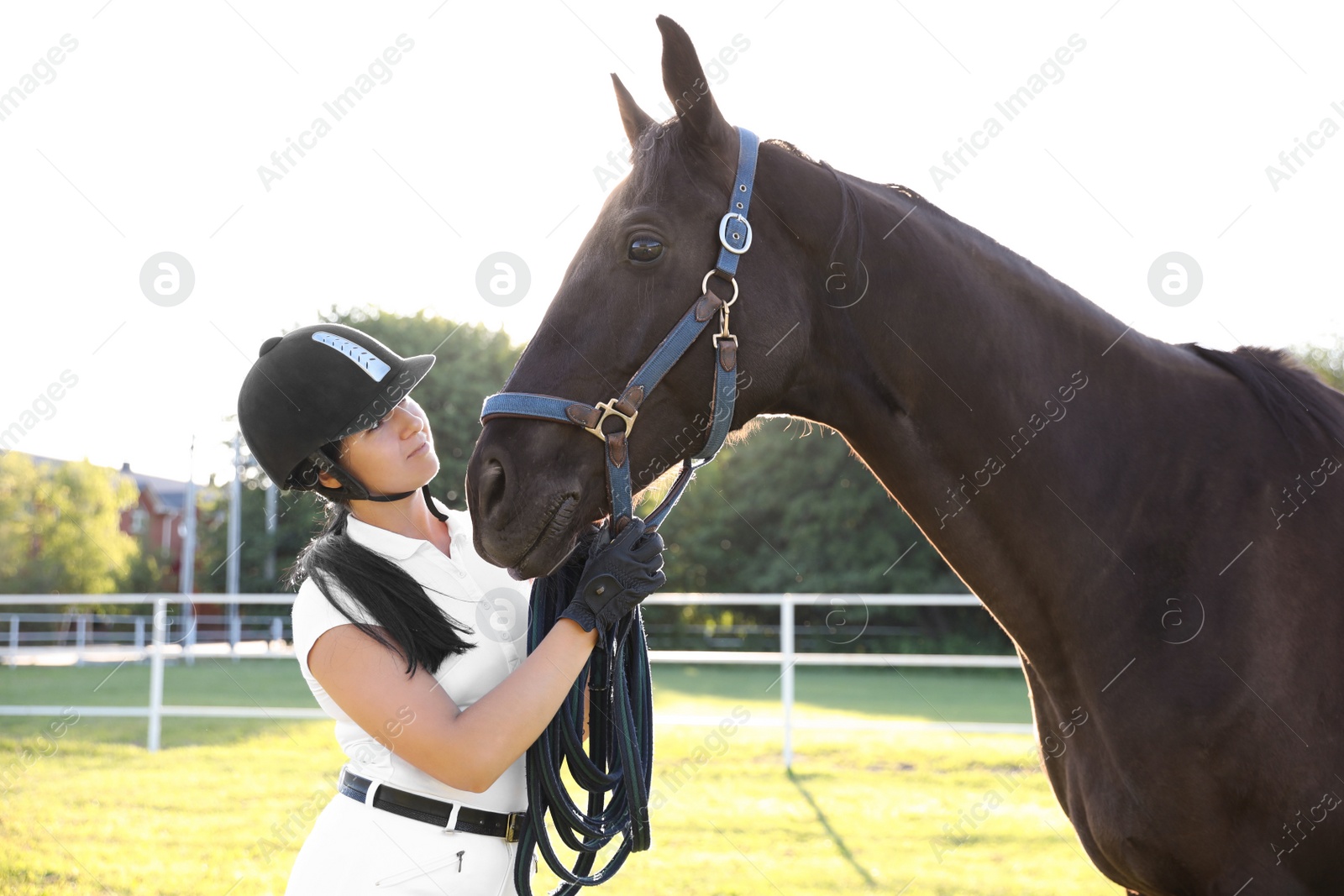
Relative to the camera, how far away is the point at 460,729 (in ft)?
5.41

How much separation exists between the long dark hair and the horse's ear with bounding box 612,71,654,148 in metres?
1.05

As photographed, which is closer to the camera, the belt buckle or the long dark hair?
the long dark hair

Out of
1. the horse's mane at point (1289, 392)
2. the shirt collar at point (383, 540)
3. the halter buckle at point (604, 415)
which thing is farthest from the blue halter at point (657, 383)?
the horse's mane at point (1289, 392)

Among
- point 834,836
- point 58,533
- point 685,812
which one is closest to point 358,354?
point 834,836

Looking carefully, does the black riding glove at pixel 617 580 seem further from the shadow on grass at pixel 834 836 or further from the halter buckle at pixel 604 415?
the shadow on grass at pixel 834 836

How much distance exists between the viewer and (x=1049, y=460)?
180 centimetres

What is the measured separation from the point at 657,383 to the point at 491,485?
14.2 inches

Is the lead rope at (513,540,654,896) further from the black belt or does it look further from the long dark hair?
the long dark hair

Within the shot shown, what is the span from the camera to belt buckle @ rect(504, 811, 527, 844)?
6.17ft

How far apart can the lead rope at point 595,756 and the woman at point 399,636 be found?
0.08 metres

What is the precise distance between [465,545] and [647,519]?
49 cm

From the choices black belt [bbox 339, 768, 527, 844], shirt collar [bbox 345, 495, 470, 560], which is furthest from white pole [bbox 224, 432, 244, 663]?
black belt [bbox 339, 768, 527, 844]

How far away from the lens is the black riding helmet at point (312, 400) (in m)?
1.83

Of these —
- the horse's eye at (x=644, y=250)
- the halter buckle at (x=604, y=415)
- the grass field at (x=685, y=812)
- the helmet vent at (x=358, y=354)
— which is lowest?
the grass field at (x=685, y=812)
